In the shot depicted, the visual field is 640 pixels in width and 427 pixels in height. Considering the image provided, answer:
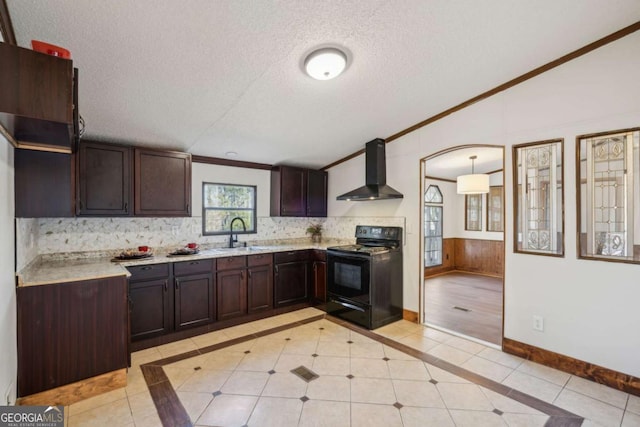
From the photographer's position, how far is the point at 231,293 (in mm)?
3695

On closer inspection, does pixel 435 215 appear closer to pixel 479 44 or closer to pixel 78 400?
pixel 479 44

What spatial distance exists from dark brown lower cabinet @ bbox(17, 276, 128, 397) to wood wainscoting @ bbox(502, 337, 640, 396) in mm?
3586

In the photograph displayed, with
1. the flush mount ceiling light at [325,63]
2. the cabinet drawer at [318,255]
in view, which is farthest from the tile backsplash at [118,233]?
the flush mount ceiling light at [325,63]

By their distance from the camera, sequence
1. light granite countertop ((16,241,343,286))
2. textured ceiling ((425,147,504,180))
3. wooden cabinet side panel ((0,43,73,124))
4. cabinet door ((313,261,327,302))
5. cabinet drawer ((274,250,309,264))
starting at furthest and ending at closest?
textured ceiling ((425,147,504,180))
cabinet door ((313,261,327,302))
cabinet drawer ((274,250,309,264))
light granite countertop ((16,241,343,286))
wooden cabinet side panel ((0,43,73,124))

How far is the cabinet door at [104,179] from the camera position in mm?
2998

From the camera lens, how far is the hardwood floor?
364 cm

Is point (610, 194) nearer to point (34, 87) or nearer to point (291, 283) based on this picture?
point (291, 283)

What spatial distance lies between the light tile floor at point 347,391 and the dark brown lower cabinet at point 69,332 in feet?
0.88

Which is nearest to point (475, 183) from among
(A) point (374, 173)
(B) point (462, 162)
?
(B) point (462, 162)

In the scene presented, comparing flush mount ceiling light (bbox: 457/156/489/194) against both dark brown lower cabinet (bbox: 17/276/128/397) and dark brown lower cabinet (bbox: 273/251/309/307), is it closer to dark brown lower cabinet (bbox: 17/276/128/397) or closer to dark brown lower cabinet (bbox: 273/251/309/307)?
dark brown lower cabinet (bbox: 273/251/309/307)

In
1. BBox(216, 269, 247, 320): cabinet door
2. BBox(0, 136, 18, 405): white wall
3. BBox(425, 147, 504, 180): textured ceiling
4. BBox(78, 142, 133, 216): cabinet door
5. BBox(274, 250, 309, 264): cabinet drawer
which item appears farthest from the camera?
BBox(425, 147, 504, 180): textured ceiling

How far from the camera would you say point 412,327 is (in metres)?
3.71

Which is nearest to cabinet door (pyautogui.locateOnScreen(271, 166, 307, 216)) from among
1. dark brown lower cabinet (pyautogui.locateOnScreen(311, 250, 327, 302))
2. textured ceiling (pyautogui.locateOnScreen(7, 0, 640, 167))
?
dark brown lower cabinet (pyautogui.locateOnScreen(311, 250, 327, 302))

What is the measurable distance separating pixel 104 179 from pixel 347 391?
10.2 feet
